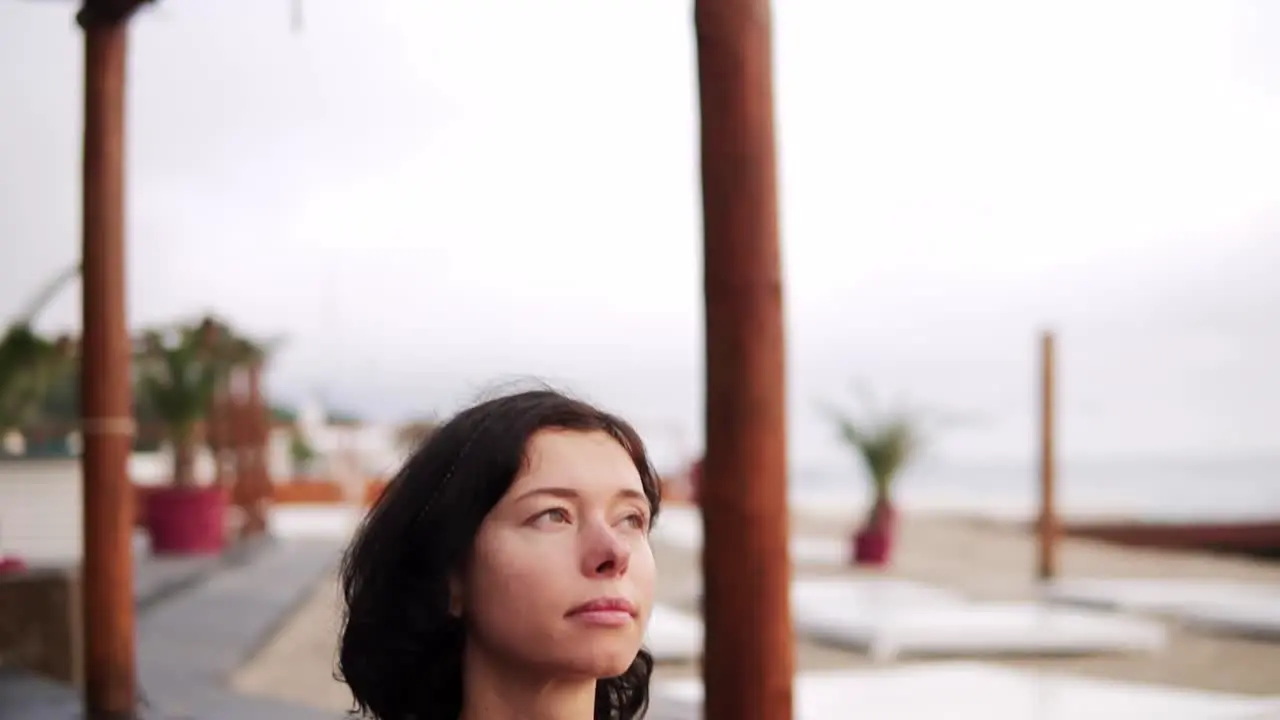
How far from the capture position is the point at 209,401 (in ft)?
26.2

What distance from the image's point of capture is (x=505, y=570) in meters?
1.04

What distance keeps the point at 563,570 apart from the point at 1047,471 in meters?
7.16

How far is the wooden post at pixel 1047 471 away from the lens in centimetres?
773

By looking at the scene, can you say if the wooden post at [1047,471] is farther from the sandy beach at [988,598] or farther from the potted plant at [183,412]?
the potted plant at [183,412]

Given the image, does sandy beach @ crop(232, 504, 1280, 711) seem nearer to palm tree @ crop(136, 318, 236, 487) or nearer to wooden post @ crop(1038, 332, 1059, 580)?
wooden post @ crop(1038, 332, 1059, 580)

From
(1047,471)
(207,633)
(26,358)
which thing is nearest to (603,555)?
(207,633)

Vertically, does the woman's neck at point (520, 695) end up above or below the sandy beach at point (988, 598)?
above

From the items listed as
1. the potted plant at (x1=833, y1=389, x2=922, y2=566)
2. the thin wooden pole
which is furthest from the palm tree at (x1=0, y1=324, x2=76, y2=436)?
the potted plant at (x1=833, y1=389, x2=922, y2=566)

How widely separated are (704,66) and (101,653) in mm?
2561

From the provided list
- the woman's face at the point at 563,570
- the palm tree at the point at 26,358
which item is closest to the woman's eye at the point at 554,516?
the woman's face at the point at 563,570

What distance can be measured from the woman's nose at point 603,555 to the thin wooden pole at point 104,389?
8.96ft

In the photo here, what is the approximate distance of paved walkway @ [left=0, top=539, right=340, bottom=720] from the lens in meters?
3.73

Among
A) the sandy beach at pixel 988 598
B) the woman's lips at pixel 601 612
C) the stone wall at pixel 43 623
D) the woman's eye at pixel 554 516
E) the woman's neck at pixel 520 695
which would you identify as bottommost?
Answer: the sandy beach at pixel 988 598

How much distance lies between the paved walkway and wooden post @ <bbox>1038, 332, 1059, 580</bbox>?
391 centimetres
